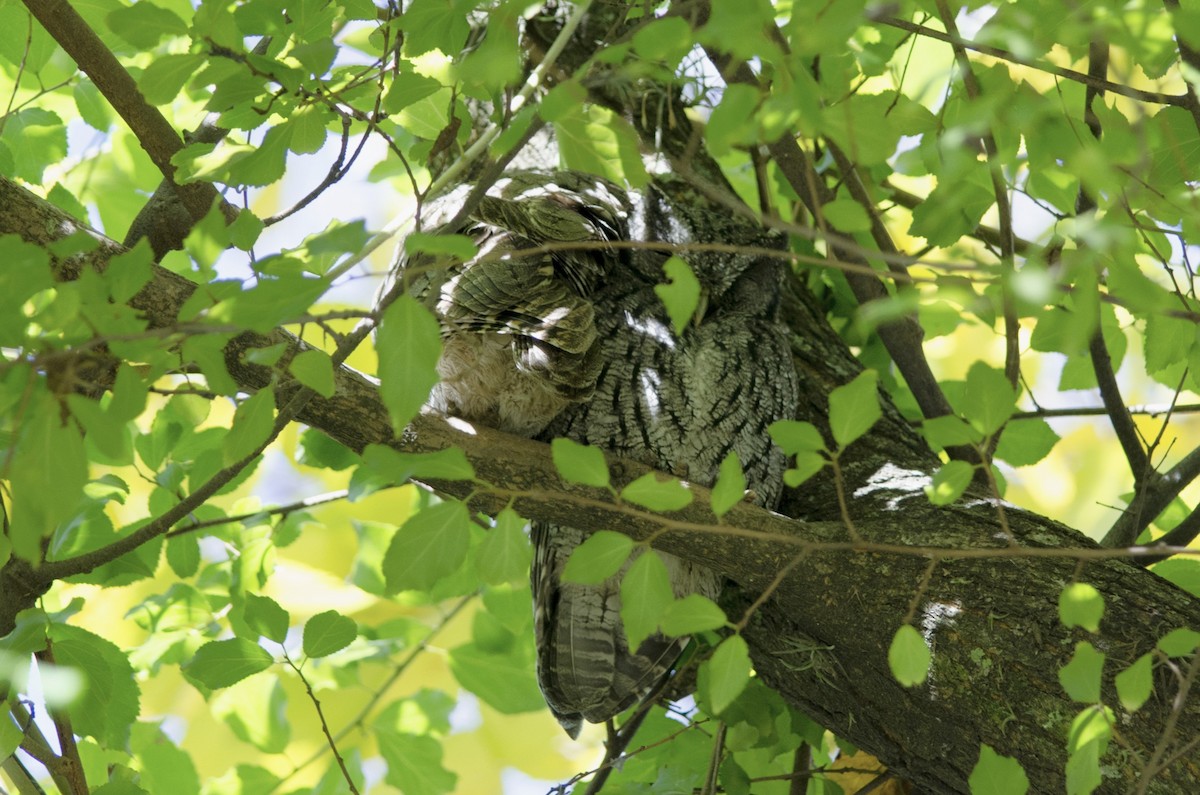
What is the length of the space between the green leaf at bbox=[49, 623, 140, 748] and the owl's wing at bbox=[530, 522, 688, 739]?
0.67 m

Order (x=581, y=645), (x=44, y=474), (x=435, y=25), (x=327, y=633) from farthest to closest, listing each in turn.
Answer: (x=581, y=645) < (x=327, y=633) < (x=435, y=25) < (x=44, y=474)

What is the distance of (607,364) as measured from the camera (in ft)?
5.54

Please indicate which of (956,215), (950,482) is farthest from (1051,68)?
(950,482)

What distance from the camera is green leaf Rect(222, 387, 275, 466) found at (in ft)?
3.10

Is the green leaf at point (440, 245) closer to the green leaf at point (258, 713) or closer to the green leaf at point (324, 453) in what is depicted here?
the green leaf at point (324, 453)

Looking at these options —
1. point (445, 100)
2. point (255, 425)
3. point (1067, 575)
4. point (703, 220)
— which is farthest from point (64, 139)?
point (1067, 575)

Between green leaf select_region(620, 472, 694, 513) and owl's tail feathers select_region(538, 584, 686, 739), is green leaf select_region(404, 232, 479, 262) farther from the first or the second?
owl's tail feathers select_region(538, 584, 686, 739)

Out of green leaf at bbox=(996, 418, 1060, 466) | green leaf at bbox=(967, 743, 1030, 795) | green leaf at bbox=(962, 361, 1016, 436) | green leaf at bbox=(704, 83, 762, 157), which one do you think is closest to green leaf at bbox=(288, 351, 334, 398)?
green leaf at bbox=(704, 83, 762, 157)

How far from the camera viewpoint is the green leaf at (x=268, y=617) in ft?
4.87

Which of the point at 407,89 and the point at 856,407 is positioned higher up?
the point at 407,89

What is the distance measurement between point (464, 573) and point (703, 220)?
0.86 metres

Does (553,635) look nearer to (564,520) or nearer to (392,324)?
(564,520)

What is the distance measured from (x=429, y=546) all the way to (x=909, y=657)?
18.6 inches

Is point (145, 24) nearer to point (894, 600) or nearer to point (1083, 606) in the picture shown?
point (1083, 606)
